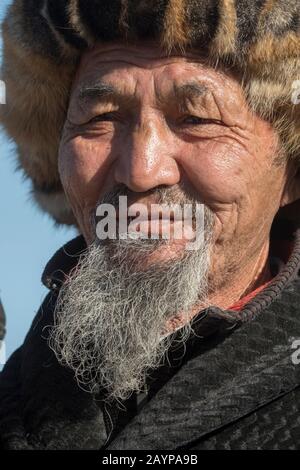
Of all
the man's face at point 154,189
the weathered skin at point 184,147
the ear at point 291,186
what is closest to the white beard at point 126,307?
the man's face at point 154,189

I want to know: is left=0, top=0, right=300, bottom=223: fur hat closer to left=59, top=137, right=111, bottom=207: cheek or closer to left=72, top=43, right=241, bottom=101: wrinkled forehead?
left=72, top=43, right=241, bottom=101: wrinkled forehead

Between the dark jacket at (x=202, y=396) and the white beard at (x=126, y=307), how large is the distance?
0.20 feet

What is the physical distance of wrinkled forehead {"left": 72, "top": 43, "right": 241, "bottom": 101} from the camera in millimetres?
2699

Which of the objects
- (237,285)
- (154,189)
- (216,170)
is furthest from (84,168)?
(237,285)

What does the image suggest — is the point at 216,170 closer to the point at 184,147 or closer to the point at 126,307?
the point at 184,147

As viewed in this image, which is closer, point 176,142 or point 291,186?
point 176,142

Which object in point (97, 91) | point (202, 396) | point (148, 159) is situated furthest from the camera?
point (97, 91)

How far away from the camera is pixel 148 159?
2.64 m

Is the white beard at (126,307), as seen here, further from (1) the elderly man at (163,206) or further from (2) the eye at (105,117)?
(2) the eye at (105,117)

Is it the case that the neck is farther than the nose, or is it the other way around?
the neck

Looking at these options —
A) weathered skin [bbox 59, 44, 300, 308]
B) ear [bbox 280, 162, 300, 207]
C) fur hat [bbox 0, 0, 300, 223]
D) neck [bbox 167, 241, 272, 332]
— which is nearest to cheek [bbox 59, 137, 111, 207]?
weathered skin [bbox 59, 44, 300, 308]

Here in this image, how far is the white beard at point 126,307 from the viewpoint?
2.68 meters

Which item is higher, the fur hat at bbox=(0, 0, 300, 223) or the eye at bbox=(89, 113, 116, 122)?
the fur hat at bbox=(0, 0, 300, 223)

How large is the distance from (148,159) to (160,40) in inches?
14.0
